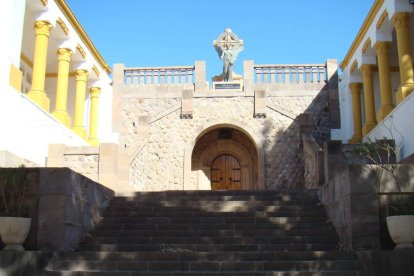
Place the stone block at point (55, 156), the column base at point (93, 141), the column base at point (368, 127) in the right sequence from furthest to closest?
the column base at point (93, 141), the column base at point (368, 127), the stone block at point (55, 156)

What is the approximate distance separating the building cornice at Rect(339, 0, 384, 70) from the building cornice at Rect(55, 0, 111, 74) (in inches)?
388

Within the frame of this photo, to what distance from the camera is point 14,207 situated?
8.04 meters

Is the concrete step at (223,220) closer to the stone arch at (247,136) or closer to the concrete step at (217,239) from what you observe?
the concrete step at (217,239)

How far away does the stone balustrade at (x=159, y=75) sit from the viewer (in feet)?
64.4

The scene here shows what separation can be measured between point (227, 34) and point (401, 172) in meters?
12.6

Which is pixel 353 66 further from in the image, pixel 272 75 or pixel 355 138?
pixel 272 75

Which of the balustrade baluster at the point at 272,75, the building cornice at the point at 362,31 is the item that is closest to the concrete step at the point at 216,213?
the building cornice at the point at 362,31

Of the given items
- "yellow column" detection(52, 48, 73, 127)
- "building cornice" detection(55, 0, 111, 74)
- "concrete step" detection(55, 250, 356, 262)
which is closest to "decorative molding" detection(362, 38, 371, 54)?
"building cornice" detection(55, 0, 111, 74)

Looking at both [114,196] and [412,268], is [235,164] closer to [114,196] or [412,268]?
[114,196]

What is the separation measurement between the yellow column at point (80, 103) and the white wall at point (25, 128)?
2.93m

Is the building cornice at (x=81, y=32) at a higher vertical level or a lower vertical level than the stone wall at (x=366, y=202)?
higher

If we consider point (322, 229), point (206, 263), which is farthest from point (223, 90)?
point (206, 263)

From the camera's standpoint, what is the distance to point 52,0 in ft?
54.0

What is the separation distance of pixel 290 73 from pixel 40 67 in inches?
Result: 351
